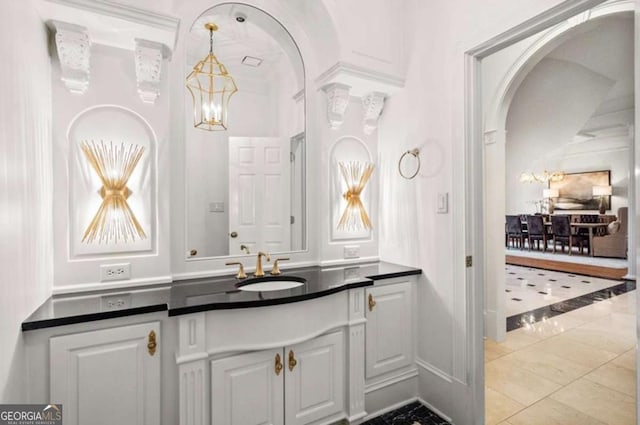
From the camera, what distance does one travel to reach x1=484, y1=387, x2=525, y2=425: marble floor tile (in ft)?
6.58

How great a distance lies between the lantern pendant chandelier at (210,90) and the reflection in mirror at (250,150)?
3 cm

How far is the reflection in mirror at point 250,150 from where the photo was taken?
2.07 m

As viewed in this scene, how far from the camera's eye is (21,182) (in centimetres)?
122

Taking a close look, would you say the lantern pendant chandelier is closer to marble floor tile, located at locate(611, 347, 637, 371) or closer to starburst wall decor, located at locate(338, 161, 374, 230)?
starburst wall decor, located at locate(338, 161, 374, 230)

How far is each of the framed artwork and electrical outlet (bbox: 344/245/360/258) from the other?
10196 millimetres

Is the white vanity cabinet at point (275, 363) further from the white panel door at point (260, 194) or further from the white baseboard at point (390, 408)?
the white panel door at point (260, 194)

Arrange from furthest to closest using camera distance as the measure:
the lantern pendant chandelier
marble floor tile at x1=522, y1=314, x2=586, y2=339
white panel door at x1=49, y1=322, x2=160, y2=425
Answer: marble floor tile at x1=522, y1=314, x2=586, y2=339
the lantern pendant chandelier
white panel door at x1=49, y1=322, x2=160, y2=425

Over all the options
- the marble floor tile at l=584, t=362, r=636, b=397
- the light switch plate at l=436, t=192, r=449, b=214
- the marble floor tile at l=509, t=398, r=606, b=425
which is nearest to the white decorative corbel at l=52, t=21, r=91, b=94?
the light switch plate at l=436, t=192, r=449, b=214

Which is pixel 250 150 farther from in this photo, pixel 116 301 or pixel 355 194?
pixel 116 301

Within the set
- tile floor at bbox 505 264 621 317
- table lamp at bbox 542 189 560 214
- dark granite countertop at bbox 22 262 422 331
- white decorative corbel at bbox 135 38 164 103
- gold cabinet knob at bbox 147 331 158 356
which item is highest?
white decorative corbel at bbox 135 38 164 103

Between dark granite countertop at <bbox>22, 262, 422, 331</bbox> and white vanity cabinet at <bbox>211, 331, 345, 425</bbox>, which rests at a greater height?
dark granite countertop at <bbox>22, 262, 422, 331</bbox>

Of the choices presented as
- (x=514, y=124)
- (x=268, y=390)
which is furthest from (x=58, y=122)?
(x=514, y=124)

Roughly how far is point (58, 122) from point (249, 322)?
1.41m

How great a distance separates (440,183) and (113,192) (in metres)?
1.98
